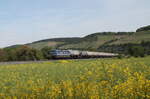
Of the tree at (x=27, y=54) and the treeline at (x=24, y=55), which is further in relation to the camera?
the tree at (x=27, y=54)

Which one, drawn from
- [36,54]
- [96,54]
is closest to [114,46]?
[96,54]

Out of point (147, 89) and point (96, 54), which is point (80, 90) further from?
point (96, 54)

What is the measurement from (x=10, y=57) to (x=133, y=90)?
58373 millimetres

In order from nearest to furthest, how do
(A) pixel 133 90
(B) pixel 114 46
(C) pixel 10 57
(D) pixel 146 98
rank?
(D) pixel 146 98
(A) pixel 133 90
(C) pixel 10 57
(B) pixel 114 46

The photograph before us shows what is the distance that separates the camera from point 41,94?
5.85m

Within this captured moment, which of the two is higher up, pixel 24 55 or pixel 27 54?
pixel 27 54

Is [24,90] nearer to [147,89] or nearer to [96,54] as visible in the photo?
[147,89]

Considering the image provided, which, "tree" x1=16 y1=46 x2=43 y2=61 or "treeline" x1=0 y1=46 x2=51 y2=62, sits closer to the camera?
A: "treeline" x1=0 y1=46 x2=51 y2=62

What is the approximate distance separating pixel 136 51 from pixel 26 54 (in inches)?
1007

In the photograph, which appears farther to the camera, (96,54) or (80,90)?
(96,54)

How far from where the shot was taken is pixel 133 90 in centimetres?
532

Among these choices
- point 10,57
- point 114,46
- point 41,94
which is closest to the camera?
point 41,94

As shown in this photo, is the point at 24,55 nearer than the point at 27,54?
No

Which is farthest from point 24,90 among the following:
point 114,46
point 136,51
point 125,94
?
point 114,46
